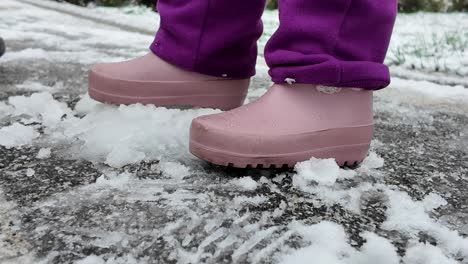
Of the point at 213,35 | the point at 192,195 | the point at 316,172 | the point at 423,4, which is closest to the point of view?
the point at 192,195

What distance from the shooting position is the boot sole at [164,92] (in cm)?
109

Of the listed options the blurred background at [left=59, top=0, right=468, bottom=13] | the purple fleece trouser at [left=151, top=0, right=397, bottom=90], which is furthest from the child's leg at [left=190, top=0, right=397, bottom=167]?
the blurred background at [left=59, top=0, right=468, bottom=13]

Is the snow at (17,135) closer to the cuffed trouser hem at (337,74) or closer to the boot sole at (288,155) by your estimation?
the boot sole at (288,155)

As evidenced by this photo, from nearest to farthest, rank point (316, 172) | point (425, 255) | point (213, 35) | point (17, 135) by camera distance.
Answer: point (425, 255) < point (316, 172) < point (17, 135) < point (213, 35)

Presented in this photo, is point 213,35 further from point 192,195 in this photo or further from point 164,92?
point 192,195

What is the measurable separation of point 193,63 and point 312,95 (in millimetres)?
301

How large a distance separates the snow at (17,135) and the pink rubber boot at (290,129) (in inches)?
12.5

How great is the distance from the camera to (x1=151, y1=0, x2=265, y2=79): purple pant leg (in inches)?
41.2

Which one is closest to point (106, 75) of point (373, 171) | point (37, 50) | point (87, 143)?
point (87, 143)

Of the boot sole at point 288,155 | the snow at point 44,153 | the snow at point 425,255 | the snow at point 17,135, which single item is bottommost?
the snow at point 17,135

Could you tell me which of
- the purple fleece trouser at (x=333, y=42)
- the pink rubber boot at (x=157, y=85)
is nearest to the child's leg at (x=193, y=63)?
the pink rubber boot at (x=157, y=85)

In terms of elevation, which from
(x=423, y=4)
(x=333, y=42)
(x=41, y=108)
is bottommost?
(x=423, y=4)

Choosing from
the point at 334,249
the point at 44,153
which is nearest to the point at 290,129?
the point at 334,249

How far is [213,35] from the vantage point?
3.48ft
